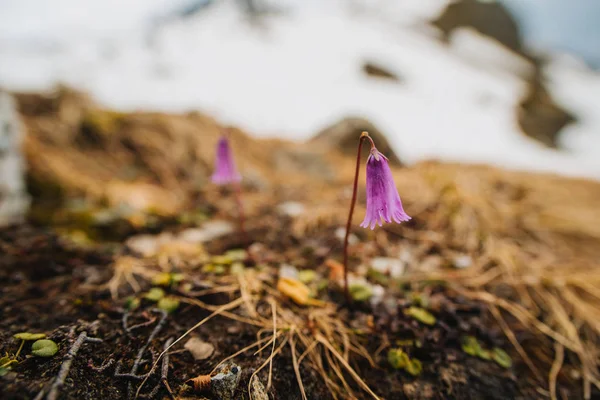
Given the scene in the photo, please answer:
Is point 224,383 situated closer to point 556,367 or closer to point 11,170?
point 556,367

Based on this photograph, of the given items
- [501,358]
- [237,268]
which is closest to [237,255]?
[237,268]

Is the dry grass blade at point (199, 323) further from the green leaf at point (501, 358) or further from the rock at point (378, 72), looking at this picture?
the rock at point (378, 72)

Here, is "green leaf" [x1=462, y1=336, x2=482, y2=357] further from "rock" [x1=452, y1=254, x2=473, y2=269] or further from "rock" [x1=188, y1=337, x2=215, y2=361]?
"rock" [x1=188, y1=337, x2=215, y2=361]

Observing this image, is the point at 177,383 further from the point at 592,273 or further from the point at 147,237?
the point at 592,273

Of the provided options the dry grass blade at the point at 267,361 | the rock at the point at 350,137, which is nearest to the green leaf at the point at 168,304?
the dry grass blade at the point at 267,361

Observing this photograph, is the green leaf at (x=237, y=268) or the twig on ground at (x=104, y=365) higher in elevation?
the green leaf at (x=237, y=268)

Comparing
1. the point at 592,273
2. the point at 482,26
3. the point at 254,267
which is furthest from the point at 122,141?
the point at 482,26

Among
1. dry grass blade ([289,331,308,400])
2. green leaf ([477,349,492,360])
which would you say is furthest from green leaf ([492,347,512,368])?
dry grass blade ([289,331,308,400])
